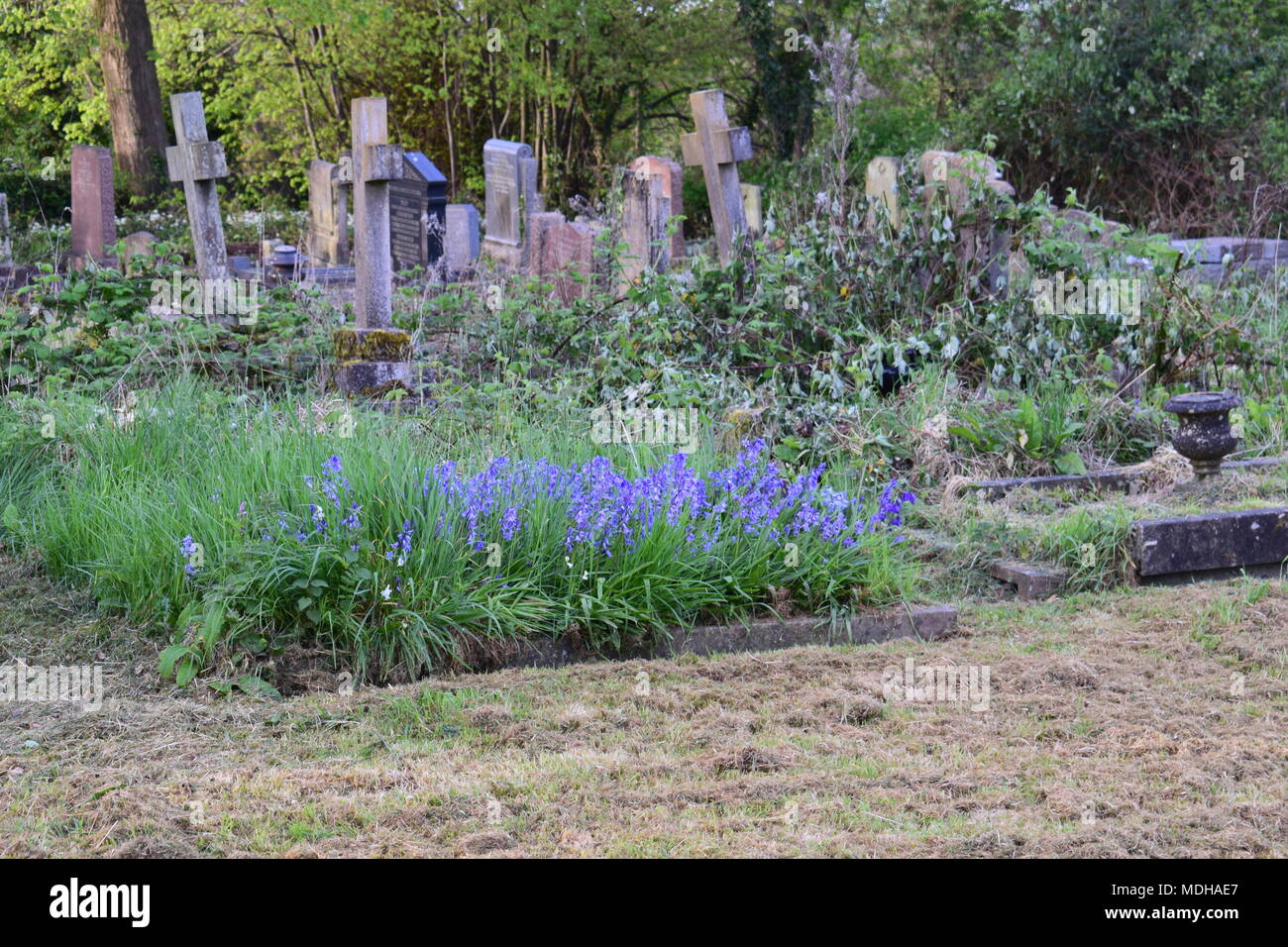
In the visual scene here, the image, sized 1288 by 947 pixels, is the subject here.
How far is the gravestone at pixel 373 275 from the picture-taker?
6.94 m

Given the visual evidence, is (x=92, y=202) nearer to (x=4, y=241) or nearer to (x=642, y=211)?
(x=4, y=241)

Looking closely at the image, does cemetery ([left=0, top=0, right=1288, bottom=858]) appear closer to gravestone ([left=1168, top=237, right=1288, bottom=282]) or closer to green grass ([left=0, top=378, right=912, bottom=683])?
green grass ([left=0, top=378, right=912, bottom=683])

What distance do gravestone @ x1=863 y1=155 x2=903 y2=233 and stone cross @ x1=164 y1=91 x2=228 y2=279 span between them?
3.94m

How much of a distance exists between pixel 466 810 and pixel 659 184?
26.2ft

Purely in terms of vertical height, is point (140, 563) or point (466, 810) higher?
point (140, 563)

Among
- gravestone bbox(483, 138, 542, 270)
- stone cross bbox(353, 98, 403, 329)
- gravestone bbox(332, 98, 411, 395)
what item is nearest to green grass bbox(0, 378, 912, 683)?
gravestone bbox(332, 98, 411, 395)

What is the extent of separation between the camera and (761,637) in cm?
457

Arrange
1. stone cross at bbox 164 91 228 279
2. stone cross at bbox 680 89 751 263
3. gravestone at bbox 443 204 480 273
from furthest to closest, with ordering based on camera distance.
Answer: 1. gravestone at bbox 443 204 480 273
2. stone cross at bbox 680 89 751 263
3. stone cross at bbox 164 91 228 279

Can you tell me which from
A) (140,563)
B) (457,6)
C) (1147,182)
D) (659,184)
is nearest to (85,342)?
(140,563)

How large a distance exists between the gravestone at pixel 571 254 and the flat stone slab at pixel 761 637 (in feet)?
14.2

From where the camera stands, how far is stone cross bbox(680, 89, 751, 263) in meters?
9.71

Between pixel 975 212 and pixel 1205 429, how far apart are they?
6.77 feet
